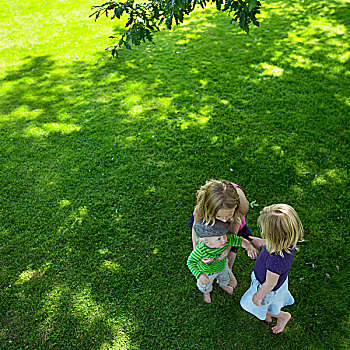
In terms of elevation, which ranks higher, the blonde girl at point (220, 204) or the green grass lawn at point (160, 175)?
the blonde girl at point (220, 204)

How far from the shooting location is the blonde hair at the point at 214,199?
271 centimetres

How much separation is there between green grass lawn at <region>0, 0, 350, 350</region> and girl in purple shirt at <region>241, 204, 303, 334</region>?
747mm

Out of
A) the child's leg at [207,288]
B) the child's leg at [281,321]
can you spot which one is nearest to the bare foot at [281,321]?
the child's leg at [281,321]

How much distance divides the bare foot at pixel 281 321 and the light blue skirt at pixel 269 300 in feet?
0.56

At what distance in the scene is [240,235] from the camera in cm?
333

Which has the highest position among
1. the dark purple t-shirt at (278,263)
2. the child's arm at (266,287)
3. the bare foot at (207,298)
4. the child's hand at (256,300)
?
the dark purple t-shirt at (278,263)

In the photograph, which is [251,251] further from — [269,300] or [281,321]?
[281,321]

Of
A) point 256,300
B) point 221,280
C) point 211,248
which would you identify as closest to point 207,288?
point 221,280

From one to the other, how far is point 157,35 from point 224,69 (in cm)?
318

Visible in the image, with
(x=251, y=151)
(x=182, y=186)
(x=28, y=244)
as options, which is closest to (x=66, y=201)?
(x=28, y=244)

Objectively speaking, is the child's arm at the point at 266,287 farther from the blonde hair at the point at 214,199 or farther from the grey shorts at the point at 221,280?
the blonde hair at the point at 214,199

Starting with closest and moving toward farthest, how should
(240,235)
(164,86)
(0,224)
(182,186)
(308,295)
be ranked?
(240,235)
(308,295)
(0,224)
(182,186)
(164,86)

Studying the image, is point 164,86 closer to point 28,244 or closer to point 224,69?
point 224,69

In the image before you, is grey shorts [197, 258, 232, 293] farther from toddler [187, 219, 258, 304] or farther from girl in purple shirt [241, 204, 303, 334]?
girl in purple shirt [241, 204, 303, 334]
